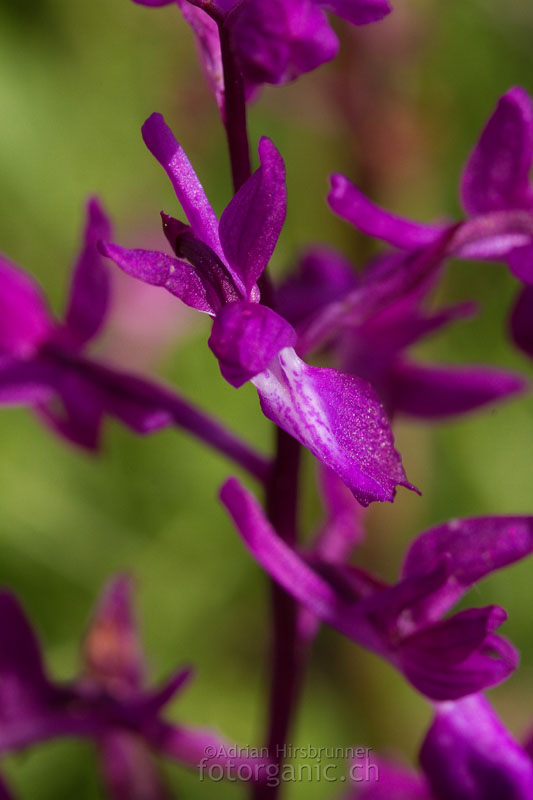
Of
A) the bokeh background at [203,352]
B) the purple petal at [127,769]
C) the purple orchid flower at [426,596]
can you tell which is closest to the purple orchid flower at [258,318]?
the purple orchid flower at [426,596]

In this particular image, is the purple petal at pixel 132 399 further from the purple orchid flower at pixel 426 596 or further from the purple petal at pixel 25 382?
the purple orchid flower at pixel 426 596

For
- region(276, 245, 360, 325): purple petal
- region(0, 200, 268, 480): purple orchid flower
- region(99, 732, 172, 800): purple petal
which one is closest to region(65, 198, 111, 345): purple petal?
region(0, 200, 268, 480): purple orchid flower

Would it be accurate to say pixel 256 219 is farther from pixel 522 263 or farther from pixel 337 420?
pixel 522 263

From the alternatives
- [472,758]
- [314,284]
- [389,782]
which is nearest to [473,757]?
[472,758]

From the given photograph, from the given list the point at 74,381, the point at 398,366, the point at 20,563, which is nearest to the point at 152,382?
the point at 74,381

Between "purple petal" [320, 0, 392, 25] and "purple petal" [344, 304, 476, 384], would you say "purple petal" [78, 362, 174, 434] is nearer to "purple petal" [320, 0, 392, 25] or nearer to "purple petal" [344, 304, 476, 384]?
"purple petal" [344, 304, 476, 384]
